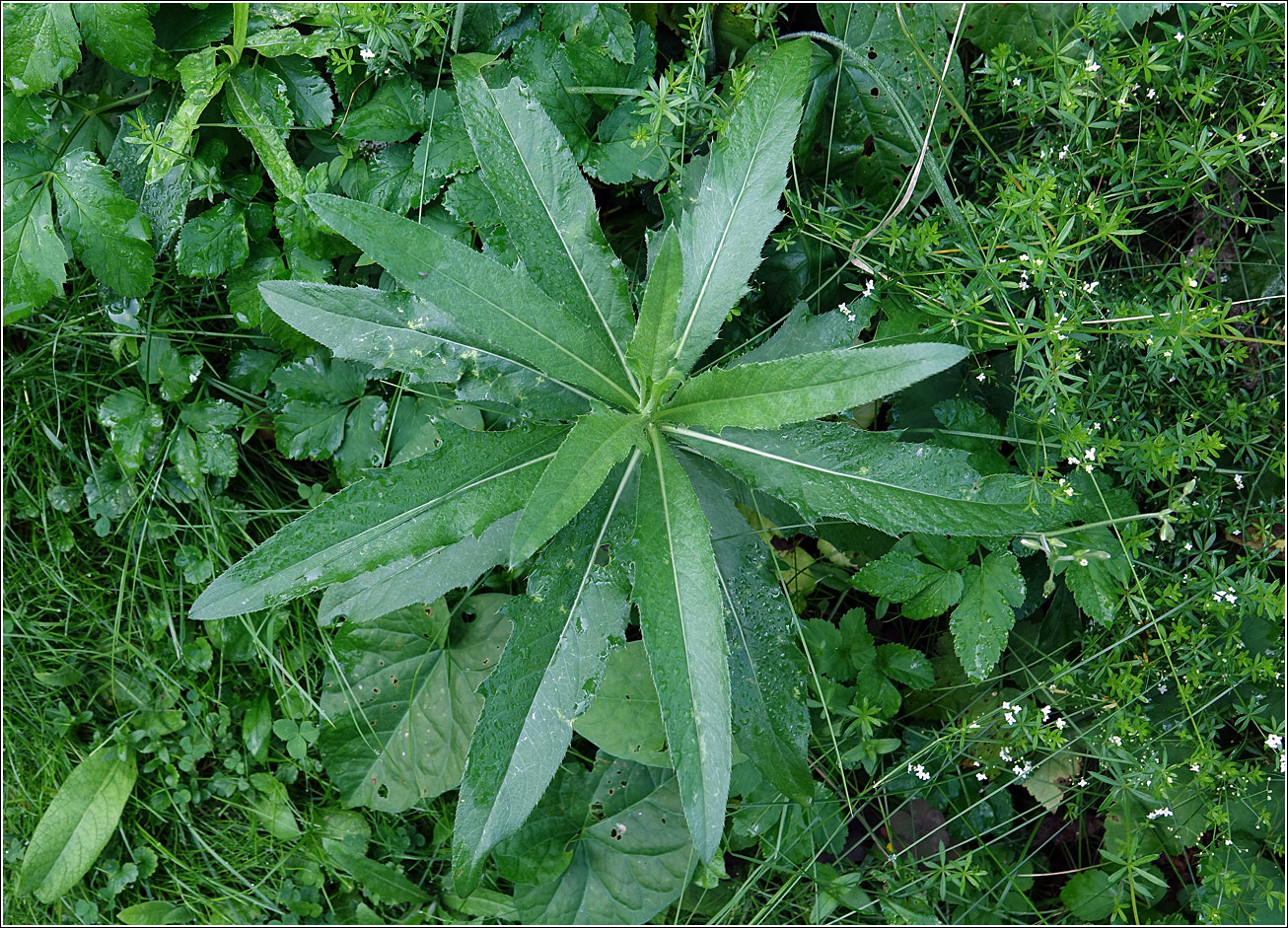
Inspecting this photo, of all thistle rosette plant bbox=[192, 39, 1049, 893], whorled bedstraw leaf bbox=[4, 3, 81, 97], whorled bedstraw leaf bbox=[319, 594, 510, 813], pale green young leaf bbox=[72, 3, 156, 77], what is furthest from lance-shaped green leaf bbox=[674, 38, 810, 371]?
whorled bedstraw leaf bbox=[4, 3, 81, 97]

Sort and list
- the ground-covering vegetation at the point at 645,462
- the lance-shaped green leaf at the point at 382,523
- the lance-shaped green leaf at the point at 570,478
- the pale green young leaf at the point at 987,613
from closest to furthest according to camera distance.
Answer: the lance-shaped green leaf at the point at 570,478 → the lance-shaped green leaf at the point at 382,523 → the ground-covering vegetation at the point at 645,462 → the pale green young leaf at the point at 987,613

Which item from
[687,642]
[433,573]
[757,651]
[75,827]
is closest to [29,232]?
[433,573]

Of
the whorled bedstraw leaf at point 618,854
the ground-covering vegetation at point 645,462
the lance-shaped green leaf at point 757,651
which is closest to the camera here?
the ground-covering vegetation at point 645,462

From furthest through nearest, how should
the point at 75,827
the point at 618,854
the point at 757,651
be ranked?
the point at 75,827, the point at 618,854, the point at 757,651

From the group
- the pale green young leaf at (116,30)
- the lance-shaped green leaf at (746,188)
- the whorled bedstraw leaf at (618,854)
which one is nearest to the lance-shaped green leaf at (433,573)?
the lance-shaped green leaf at (746,188)

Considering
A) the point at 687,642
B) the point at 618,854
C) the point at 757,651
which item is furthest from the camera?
the point at 618,854

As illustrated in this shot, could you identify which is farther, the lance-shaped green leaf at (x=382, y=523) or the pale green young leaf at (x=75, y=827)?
the pale green young leaf at (x=75, y=827)

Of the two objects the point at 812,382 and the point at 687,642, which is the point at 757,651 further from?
the point at 812,382

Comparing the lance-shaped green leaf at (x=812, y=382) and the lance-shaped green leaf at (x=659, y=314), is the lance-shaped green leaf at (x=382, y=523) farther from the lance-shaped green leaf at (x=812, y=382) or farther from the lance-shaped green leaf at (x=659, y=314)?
the lance-shaped green leaf at (x=812, y=382)

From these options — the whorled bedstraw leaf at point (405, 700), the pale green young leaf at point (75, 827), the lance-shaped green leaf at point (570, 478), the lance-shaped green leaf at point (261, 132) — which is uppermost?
the lance-shaped green leaf at point (261, 132)
